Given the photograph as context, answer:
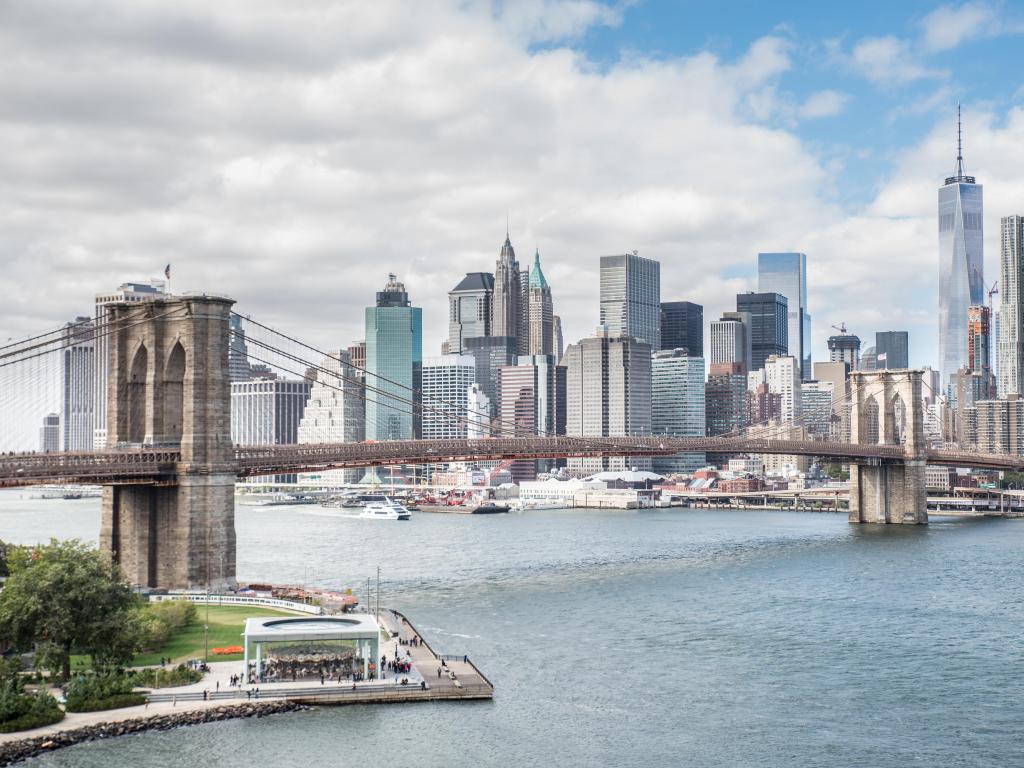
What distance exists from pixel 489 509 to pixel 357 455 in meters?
86.1

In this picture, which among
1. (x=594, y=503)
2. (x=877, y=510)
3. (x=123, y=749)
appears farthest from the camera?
(x=594, y=503)

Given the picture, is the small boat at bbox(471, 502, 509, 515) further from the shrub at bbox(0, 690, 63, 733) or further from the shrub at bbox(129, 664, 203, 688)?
the shrub at bbox(0, 690, 63, 733)

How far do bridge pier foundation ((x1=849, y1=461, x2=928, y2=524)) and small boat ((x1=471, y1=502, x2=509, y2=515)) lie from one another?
51.1 m

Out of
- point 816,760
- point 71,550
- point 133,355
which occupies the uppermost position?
point 133,355

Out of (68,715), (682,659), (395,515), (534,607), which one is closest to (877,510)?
(395,515)

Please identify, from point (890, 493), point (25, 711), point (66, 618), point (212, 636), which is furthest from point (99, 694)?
point (890, 493)

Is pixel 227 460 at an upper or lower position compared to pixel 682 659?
upper

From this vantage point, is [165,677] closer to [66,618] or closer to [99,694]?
[99,694]

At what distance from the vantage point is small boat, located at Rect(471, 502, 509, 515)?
495ft

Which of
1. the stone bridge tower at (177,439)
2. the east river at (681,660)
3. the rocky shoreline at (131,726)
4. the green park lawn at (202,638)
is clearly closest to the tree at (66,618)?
the green park lawn at (202,638)

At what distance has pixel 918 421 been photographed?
368 feet

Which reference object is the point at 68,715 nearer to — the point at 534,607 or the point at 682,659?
the point at 682,659

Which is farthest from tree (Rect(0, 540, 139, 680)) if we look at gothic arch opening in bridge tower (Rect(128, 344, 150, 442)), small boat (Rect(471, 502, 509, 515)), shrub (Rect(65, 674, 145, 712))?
small boat (Rect(471, 502, 509, 515))

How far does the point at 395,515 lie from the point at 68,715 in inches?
3847
